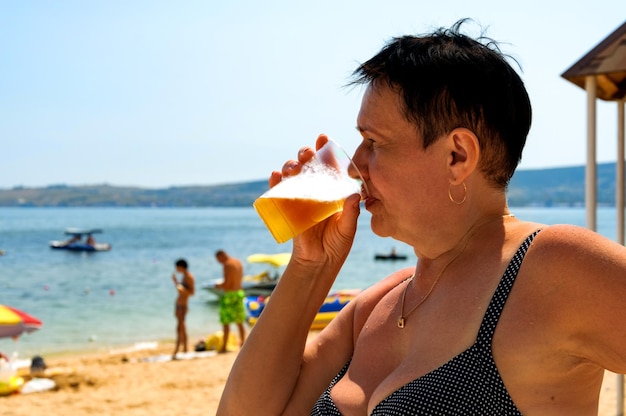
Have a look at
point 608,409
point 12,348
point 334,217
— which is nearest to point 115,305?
point 12,348

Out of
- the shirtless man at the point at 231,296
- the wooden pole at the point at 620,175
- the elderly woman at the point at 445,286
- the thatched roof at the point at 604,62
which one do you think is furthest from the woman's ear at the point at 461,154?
the shirtless man at the point at 231,296

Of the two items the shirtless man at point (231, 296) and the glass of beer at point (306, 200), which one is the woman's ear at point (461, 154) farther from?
the shirtless man at point (231, 296)

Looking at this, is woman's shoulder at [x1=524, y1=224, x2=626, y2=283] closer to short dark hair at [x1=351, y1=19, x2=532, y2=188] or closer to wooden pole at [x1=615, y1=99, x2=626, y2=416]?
short dark hair at [x1=351, y1=19, x2=532, y2=188]

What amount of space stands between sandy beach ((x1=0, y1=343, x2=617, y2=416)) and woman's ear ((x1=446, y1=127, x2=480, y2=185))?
5.23m

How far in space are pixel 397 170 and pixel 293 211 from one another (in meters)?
0.25

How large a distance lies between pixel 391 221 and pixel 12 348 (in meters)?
14.7

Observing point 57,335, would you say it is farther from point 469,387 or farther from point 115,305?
point 469,387

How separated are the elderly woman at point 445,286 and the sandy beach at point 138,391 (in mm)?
5050

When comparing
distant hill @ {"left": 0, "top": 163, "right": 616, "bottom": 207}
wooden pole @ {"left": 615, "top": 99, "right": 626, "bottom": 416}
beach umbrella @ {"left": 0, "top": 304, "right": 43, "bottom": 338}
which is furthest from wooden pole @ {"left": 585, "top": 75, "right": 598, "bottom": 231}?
distant hill @ {"left": 0, "top": 163, "right": 616, "bottom": 207}

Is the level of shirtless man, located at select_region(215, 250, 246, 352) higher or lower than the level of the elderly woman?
lower

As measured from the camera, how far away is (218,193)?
443 feet

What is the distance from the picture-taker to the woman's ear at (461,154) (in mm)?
1175

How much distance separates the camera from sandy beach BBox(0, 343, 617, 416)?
25.2 ft

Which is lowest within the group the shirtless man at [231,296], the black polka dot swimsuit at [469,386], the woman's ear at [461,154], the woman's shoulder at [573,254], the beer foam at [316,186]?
the shirtless man at [231,296]
